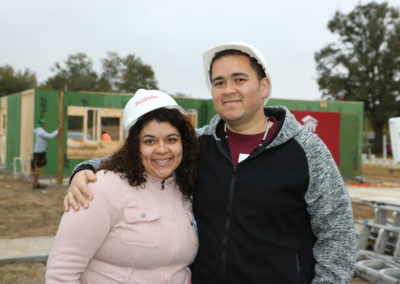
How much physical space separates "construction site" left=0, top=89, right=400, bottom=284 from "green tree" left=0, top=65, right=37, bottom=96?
1063 inches

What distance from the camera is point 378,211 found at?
19.3ft

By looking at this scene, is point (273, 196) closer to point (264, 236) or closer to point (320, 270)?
point (264, 236)

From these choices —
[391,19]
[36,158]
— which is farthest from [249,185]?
[391,19]

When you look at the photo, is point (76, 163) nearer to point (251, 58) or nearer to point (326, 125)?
point (326, 125)

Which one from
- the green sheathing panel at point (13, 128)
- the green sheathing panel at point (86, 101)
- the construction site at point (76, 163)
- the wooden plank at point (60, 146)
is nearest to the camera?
the construction site at point (76, 163)

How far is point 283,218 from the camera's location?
78.8 inches

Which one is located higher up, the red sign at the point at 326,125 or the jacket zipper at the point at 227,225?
the red sign at the point at 326,125

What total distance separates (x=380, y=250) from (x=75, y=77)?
5356 centimetres

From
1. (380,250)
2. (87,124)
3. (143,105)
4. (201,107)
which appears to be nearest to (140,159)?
(143,105)

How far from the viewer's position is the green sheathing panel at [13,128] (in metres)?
15.2

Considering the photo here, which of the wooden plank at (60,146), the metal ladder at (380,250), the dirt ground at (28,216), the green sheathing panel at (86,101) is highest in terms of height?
the green sheathing panel at (86,101)

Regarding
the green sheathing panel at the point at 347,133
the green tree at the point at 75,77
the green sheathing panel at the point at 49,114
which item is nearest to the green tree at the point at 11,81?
the green tree at the point at 75,77

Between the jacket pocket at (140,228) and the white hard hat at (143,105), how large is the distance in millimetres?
438

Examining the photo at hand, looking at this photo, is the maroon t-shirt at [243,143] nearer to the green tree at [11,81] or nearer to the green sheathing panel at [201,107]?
the green sheathing panel at [201,107]
